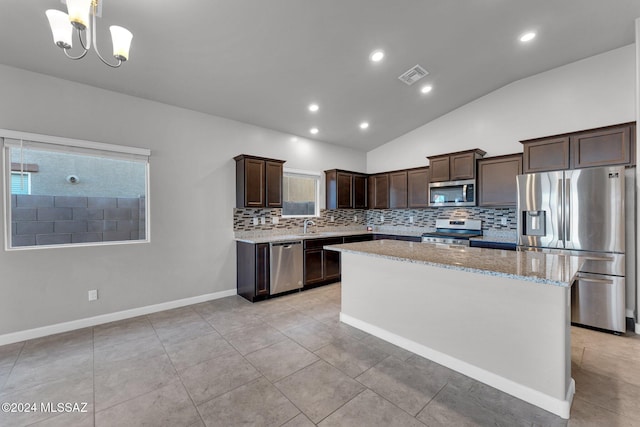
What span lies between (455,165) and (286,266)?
3355mm

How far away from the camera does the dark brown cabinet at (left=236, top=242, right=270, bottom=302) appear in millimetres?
3971

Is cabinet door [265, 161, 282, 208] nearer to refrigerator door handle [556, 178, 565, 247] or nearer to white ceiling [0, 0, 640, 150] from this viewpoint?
white ceiling [0, 0, 640, 150]

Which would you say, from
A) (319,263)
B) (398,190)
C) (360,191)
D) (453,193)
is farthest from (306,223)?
(453,193)

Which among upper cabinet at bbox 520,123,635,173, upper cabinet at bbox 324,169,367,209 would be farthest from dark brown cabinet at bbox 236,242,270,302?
upper cabinet at bbox 520,123,635,173

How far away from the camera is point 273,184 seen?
4465 millimetres

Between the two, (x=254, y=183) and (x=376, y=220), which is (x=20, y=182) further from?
(x=376, y=220)

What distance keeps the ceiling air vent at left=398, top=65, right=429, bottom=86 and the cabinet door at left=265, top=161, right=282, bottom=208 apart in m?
2.29

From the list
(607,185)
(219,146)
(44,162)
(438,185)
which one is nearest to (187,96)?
(219,146)

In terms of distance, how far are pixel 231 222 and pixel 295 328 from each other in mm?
2048

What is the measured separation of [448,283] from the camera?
2357 mm

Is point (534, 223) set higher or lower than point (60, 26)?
lower

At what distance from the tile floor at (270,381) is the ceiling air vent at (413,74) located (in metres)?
3.42

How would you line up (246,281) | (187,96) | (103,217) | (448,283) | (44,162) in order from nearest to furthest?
(448,283), (44,162), (103,217), (187,96), (246,281)

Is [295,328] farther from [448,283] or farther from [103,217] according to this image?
[103,217]
